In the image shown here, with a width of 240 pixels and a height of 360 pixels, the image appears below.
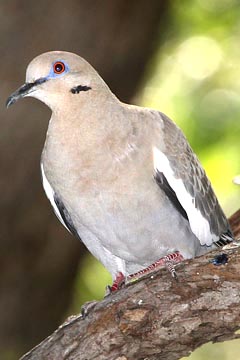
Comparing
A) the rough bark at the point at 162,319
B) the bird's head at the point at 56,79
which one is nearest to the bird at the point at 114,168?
the bird's head at the point at 56,79

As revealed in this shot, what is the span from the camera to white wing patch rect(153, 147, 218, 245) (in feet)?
15.6

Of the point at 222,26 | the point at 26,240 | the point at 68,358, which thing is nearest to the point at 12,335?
the point at 26,240

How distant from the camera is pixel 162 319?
392cm

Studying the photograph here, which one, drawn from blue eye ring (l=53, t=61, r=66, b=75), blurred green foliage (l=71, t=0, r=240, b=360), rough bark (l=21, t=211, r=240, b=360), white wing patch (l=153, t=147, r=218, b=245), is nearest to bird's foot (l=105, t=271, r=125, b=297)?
white wing patch (l=153, t=147, r=218, b=245)

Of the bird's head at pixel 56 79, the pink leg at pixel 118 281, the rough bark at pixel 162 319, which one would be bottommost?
the pink leg at pixel 118 281

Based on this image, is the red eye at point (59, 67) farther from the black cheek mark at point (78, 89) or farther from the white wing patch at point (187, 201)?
the white wing patch at point (187, 201)

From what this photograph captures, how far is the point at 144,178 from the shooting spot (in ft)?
15.4

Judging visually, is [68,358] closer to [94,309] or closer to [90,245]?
[94,309]

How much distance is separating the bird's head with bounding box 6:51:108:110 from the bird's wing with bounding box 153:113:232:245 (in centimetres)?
52

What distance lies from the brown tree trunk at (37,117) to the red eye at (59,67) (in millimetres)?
1360

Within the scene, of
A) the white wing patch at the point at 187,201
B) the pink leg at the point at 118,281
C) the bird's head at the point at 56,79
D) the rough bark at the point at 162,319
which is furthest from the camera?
the pink leg at the point at 118,281

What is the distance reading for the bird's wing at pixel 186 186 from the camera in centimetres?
479

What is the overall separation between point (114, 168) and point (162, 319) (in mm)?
1005

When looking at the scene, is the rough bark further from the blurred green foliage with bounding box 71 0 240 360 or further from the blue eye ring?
the blurred green foliage with bounding box 71 0 240 360
